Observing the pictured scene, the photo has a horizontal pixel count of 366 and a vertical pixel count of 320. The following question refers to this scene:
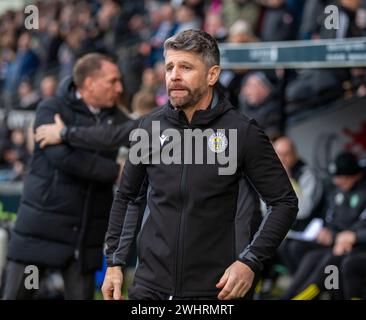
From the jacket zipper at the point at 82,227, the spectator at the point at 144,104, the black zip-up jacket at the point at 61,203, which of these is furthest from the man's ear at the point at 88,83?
the spectator at the point at 144,104

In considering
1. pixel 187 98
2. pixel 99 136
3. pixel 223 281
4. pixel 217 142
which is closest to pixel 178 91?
pixel 187 98

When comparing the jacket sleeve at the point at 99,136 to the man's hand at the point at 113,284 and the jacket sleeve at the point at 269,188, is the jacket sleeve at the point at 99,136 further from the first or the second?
the jacket sleeve at the point at 269,188

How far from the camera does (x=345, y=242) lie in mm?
7125

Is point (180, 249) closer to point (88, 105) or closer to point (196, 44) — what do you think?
point (196, 44)

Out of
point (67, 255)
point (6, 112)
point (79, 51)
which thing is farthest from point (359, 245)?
point (6, 112)

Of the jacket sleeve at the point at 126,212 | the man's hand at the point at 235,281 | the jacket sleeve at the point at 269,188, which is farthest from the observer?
the jacket sleeve at the point at 126,212

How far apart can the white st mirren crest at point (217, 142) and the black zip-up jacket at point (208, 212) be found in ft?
0.11

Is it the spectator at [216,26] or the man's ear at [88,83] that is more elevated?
the spectator at [216,26]

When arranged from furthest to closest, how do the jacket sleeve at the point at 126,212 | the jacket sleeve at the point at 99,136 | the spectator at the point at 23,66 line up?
the spectator at the point at 23,66 → the jacket sleeve at the point at 99,136 → the jacket sleeve at the point at 126,212

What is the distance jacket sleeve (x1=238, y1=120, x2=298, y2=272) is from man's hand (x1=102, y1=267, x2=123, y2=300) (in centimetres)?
57

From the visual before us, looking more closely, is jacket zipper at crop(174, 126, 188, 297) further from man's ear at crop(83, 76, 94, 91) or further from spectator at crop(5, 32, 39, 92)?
spectator at crop(5, 32, 39, 92)

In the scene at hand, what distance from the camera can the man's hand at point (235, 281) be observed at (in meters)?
3.64

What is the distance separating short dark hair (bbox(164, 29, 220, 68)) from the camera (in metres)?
3.79

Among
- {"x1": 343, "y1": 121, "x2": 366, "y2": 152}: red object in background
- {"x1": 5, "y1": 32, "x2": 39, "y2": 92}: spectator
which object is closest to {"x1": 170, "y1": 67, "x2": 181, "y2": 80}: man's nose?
{"x1": 343, "y1": 121, "x2": 366, "y2": 152}: red object in background
